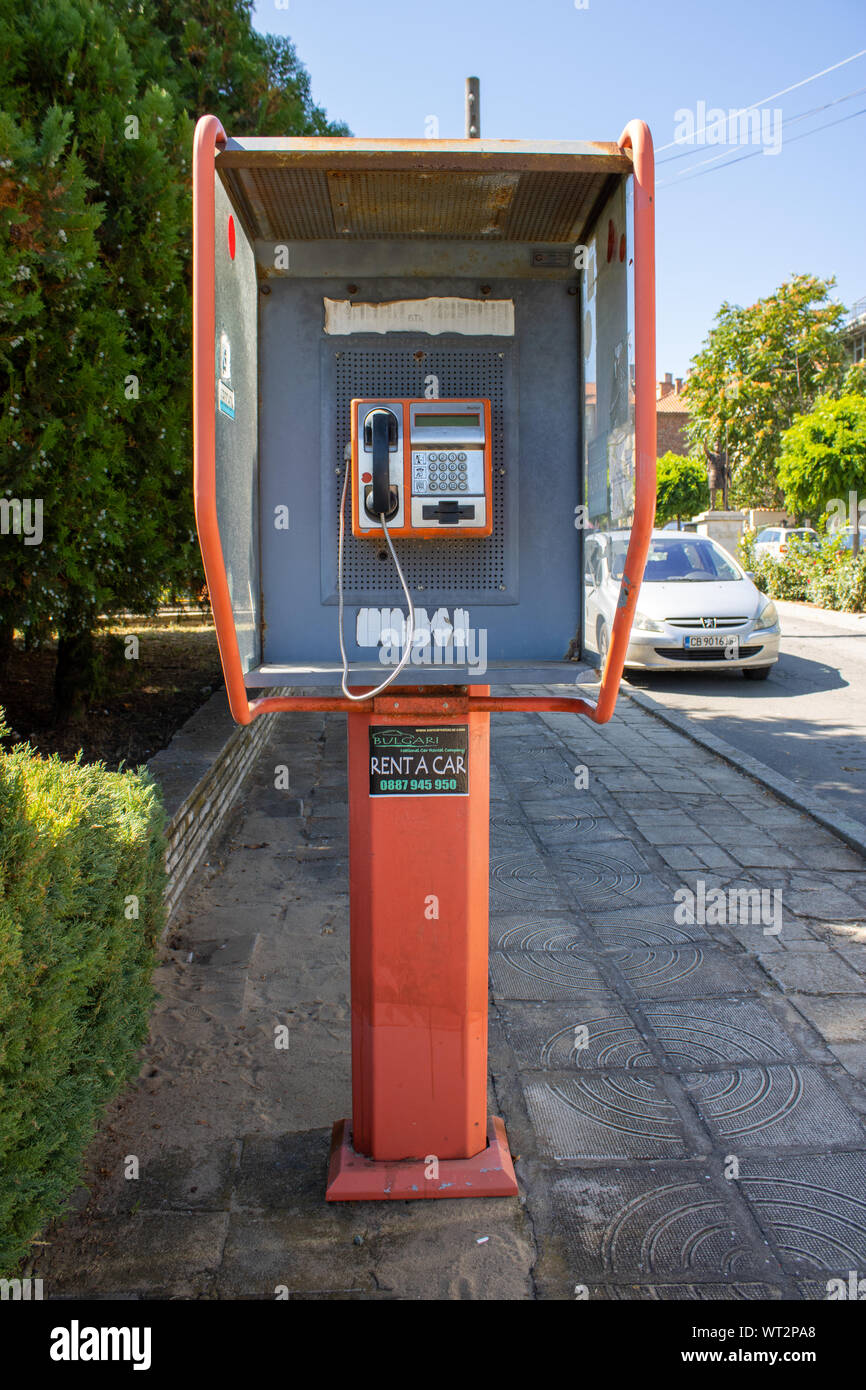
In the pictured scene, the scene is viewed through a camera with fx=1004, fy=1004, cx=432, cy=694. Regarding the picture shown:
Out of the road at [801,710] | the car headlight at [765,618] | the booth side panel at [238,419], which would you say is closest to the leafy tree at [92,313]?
the booth side panel at [238,419]

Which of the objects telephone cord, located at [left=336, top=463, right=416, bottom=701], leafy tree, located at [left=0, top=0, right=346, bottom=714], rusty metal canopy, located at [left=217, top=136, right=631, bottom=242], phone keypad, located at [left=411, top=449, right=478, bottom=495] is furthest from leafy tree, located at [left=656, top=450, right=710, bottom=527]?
phone keypad, located at [left=411, top=449, right=478, bottom=495]

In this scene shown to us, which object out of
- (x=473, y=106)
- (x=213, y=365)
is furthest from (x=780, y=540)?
(x=213, y=365)

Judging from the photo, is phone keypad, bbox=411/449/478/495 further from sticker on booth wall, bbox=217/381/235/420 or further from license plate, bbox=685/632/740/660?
license plate, bbox=685/632/740/660

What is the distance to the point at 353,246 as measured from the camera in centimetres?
290

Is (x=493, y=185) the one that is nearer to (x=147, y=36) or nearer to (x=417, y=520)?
(x=417, y=520)

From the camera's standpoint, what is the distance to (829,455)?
60.5 ft

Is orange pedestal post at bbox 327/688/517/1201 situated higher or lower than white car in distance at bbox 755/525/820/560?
lower

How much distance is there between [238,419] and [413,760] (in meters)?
1.03

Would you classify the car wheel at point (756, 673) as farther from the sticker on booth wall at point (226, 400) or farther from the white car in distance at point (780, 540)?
the white car in distance at point (780, 540)

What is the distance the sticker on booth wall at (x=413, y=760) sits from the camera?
2.48 m

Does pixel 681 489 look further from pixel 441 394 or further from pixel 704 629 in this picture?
pixel 441 394

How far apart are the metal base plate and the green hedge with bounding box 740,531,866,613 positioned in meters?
15.1

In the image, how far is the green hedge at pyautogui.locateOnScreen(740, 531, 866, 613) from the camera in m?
16.1

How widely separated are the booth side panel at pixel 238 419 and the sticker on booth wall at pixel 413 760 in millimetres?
416
